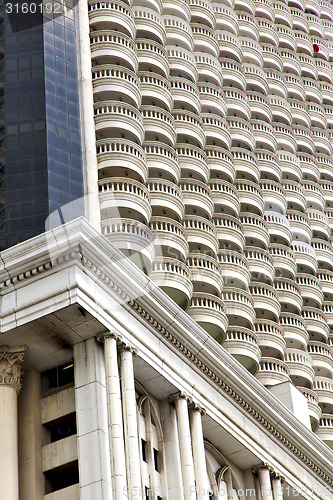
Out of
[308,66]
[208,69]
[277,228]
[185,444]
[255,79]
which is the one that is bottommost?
[185,444]

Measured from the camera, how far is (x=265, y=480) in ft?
164

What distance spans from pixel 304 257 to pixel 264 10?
23276mm

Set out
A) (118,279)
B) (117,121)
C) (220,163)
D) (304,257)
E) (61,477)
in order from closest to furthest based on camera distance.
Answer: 1. (61,477)
2. (118,279)
3. (117,121)
4. (220,163)
5. (304,257)

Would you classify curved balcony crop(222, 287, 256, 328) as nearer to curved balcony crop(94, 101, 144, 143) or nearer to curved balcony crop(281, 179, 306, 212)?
curved balcony crop(94, 101, 144, 143)

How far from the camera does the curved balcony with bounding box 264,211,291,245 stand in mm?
70688

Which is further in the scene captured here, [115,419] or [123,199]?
[123,199]

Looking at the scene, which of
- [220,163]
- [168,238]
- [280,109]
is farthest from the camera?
[280,109]

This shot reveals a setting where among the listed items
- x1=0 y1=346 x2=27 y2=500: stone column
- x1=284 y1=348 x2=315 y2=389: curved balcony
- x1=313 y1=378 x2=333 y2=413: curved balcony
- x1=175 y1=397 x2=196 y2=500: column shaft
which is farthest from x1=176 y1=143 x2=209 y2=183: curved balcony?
x1=0 y1=346 x2=27 y2=500: stone column

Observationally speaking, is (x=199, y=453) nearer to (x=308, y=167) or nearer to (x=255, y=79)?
(x=255, y=79)

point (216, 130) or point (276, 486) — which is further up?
point (216, 130)

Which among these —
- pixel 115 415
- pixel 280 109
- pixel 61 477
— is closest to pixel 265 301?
pixel 280 109

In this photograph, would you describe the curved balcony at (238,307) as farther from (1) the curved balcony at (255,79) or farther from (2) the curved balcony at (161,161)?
(1) the curved balcony at (255,79)

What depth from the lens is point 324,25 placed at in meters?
96.6

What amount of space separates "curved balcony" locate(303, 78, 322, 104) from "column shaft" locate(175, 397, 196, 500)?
47276 mm
